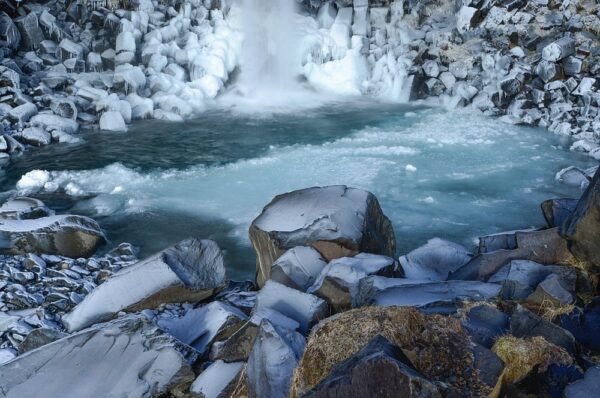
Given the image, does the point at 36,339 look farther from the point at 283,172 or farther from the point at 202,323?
the point at 283,172

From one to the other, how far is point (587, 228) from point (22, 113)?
31.4ft

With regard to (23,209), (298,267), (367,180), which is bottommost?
(367,180)

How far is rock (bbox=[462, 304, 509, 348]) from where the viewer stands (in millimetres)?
3010

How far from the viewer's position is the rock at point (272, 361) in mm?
2967

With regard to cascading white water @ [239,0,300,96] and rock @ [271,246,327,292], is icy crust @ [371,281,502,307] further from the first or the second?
cascading white water @ [239,0,300,96]

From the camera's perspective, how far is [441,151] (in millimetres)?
9430

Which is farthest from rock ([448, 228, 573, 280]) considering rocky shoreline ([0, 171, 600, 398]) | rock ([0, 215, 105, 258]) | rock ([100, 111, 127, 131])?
rock ([100, 111, 127, 131])

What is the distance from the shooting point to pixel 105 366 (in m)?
3.50

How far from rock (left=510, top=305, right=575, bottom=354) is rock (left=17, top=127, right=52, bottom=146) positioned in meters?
8.92

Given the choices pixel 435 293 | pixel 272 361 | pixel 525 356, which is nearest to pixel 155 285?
pixel 272 361

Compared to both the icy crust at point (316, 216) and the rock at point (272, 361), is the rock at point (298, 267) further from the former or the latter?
the rock at point (272, 361)

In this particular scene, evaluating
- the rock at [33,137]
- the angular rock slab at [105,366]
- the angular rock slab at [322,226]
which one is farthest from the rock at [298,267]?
the rock at [33,137]

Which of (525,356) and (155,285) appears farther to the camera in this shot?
(155,285)

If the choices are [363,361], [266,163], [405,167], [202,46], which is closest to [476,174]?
[405,167]
